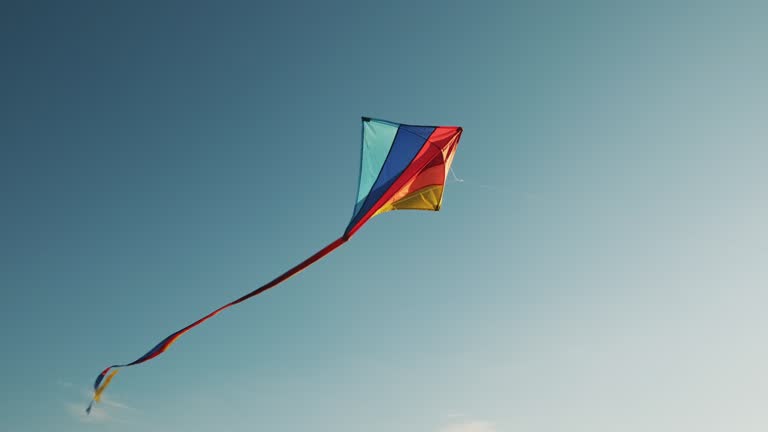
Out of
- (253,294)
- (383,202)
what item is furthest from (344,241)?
(383,202)

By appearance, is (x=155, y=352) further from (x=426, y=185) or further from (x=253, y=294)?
(x=426, y=185)

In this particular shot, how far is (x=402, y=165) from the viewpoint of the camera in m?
9.88

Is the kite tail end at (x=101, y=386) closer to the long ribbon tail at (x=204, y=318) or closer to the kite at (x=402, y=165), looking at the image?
the long ribbon tail at (x=204, y=318)

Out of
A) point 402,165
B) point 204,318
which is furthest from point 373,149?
point 204,318

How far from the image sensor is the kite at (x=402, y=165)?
932cm

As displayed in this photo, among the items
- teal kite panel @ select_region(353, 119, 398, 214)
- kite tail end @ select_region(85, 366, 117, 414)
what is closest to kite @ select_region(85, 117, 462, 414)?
teal kite panel @ select_region(353, 119, 398, 214)

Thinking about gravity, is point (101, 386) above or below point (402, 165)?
below

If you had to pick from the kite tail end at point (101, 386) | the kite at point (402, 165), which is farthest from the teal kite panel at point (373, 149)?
the kite tail end at point (101, 386)

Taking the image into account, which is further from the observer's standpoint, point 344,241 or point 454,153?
point 454,153

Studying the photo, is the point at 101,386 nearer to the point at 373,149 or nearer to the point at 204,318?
the point at 204,318

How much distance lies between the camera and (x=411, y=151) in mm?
9891

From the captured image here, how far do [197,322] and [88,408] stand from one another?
244 cm

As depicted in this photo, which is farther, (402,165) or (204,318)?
(402,165)

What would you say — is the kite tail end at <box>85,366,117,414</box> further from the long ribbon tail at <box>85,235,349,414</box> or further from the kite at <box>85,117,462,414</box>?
the kite at <box>85,117,462,414</box>
